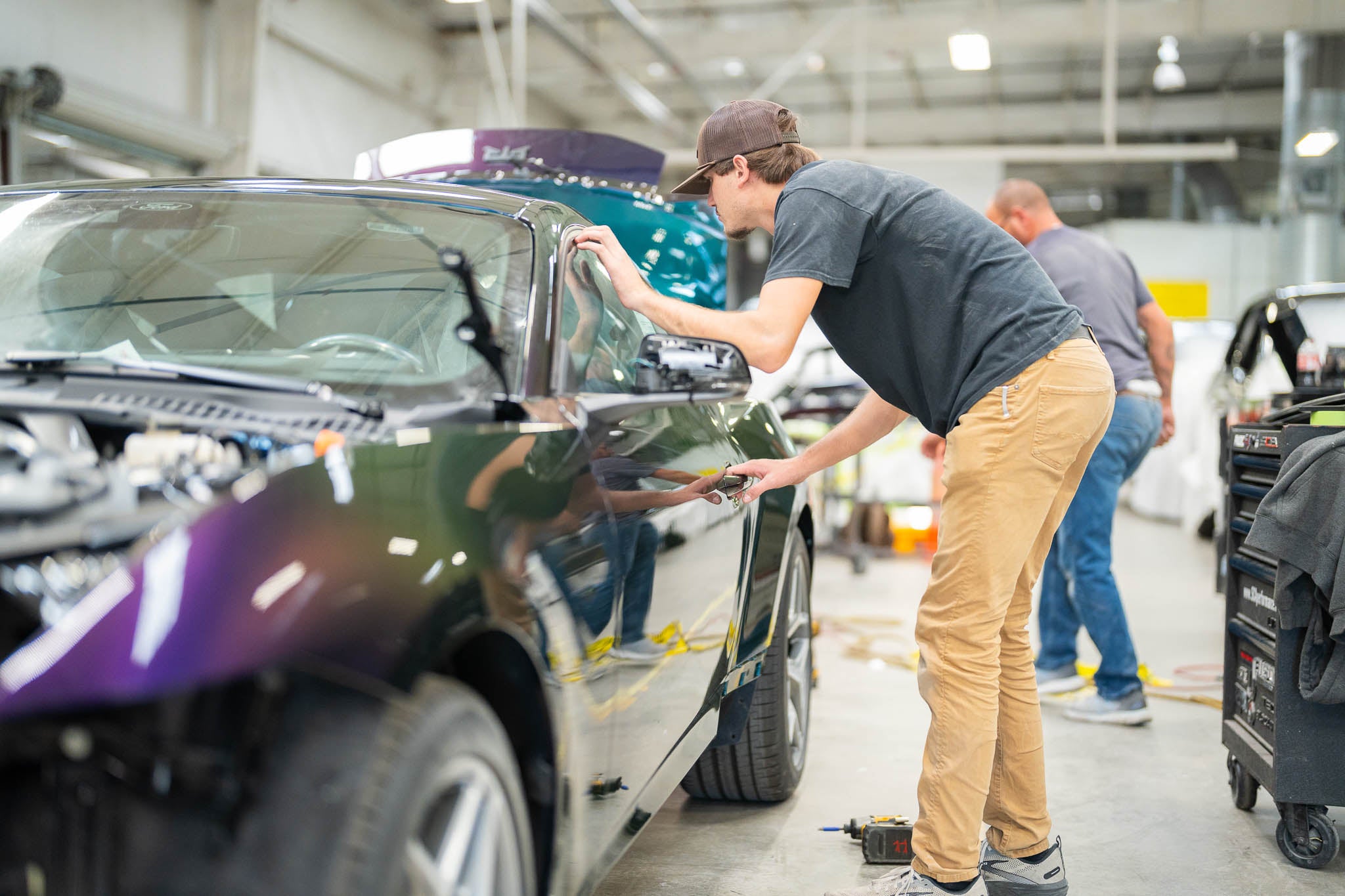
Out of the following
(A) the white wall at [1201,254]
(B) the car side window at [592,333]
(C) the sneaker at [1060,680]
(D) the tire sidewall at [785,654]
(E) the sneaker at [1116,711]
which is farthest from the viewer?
(A) the white wall at [1201,254]

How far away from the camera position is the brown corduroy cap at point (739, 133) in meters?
2.40

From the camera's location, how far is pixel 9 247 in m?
2.23

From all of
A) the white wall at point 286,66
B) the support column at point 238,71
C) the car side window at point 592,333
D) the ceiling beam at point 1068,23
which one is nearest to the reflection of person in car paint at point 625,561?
the car side window at point 592,333

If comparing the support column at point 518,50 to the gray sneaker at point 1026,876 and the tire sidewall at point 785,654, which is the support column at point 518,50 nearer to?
the tire sidewall at point 785,654

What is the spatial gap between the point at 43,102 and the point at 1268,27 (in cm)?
1163

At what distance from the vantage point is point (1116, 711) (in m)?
4.26

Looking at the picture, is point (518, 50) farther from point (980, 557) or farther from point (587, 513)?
point (587, 513)

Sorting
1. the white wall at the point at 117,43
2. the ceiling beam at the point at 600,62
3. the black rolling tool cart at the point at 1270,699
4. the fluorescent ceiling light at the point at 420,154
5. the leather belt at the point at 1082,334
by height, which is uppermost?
the ceiling beam at the point at 600,62

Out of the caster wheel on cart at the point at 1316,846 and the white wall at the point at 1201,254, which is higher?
the white wall at the point at 1201,254

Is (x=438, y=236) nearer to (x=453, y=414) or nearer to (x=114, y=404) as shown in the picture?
(x=453, y=414)

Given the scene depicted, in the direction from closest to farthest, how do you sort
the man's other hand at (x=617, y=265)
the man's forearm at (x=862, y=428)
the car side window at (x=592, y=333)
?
the car side window at (x=592, y=333)
the man's other hand at (x=617, y=265)
the man's forearm at (x=862, y=428)

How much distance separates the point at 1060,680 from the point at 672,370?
3.26 meters

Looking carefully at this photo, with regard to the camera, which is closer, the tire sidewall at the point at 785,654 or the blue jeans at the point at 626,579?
the blue jeans at the point at 626,579

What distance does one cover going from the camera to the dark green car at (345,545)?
101 cm
